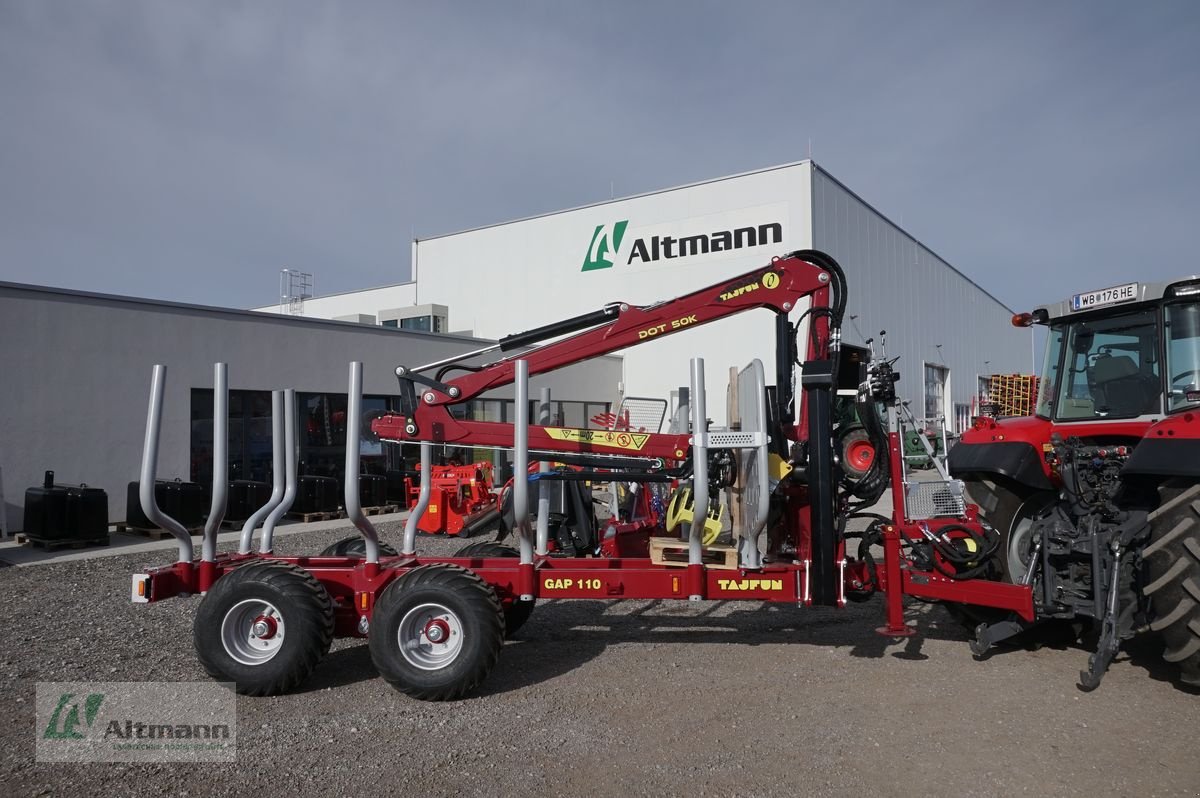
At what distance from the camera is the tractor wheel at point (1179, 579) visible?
4.73 m

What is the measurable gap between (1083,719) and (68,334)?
13.1m

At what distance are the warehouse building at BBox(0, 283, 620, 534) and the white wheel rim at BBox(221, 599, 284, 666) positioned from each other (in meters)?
8.02

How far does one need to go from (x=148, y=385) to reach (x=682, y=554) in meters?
10.3

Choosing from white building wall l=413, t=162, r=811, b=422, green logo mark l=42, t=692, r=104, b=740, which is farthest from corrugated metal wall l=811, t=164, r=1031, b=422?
green logo mark l=42, t=692, r=104, b=740

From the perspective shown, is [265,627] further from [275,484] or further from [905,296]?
[905,296]

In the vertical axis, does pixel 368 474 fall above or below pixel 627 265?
below

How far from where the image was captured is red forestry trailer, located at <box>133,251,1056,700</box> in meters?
5.13

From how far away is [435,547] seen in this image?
11.0 metres

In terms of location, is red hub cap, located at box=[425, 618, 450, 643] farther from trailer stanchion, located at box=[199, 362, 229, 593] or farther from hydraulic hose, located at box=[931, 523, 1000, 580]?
hydraulic hose, located at box=[931, 523, 1000, 580]

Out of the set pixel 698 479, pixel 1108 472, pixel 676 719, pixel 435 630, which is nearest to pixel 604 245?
pixel 1108 472

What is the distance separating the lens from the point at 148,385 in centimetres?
1273

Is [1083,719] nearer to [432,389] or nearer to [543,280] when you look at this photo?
[432,389]

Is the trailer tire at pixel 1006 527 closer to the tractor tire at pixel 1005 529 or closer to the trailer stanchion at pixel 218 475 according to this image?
the tractor tire at pixel 1005 529

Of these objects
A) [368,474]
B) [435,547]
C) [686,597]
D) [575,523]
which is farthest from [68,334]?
[686,597]
